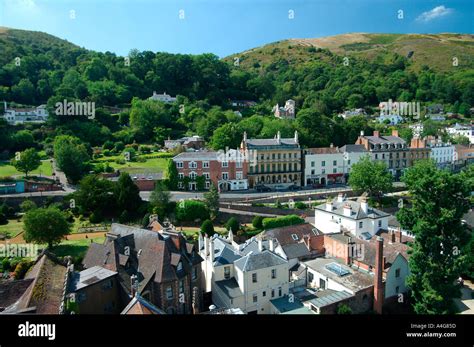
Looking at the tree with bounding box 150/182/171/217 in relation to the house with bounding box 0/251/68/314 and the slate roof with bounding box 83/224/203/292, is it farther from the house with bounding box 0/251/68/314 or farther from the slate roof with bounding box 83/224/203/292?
the house with bounding box 0/251/68/314

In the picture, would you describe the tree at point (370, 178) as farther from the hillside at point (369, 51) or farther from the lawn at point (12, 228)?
the hillside at point (369, 51)

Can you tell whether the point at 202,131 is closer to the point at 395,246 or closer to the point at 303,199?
the point at 303,199

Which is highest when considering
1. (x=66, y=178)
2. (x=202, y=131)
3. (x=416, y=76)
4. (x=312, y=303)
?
(x=416, y=76)

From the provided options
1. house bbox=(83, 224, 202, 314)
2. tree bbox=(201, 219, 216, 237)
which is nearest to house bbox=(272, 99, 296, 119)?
tree bbox=(201, 219, 216, 237)

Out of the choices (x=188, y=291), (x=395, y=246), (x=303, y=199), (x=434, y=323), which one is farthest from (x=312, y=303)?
(x=303, y=199)

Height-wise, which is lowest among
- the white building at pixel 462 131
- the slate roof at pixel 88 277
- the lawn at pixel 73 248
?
the lawn at pixel 73 248

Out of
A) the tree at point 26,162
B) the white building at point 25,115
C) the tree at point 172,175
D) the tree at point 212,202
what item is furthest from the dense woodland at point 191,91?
the tree at point 212,202
